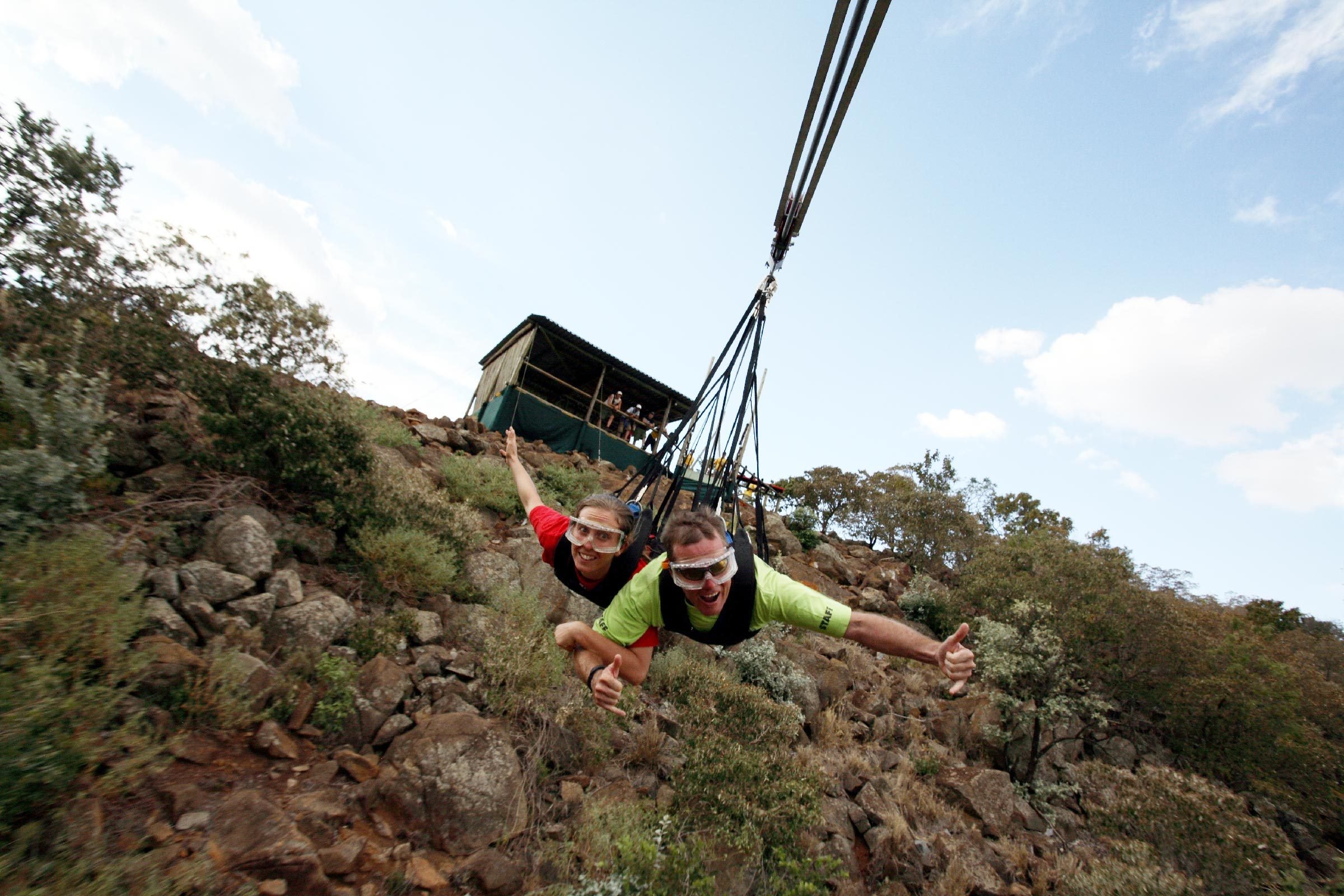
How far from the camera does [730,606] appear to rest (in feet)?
11.9

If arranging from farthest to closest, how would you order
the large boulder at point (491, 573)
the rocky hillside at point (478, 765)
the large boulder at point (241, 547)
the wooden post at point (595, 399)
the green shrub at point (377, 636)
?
the wooden post at point (595, 399), the large boulder at point (491, 573), the green shrub at point (377, 636), the large boulder at point (241, 547), the rocky hillside at point (478, 765)

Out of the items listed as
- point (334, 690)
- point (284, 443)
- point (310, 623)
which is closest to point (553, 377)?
point (284, 443)

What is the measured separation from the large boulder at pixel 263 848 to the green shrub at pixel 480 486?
253 inches

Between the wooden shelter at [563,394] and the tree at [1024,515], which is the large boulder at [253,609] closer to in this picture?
the wooden shelter at [563,394]

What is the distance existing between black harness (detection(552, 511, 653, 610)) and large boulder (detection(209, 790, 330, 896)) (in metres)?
3.23

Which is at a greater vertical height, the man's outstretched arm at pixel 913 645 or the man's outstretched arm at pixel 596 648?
the man's outstretched arm at pixel 913 645

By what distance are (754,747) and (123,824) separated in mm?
6532

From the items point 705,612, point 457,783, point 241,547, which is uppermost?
point 705,612

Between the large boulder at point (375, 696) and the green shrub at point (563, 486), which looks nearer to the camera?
the large boulder at point (375, 696)

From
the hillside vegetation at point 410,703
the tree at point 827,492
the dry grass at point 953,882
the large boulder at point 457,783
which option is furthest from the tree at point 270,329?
the tree at point 827,492

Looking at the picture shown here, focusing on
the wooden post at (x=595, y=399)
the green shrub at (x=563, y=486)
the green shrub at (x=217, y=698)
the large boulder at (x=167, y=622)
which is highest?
the wooden post at (x=595, y=399)

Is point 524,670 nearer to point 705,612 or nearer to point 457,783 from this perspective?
point 457,783

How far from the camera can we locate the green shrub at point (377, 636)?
23.3 feet

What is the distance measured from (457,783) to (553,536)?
3.45 m
